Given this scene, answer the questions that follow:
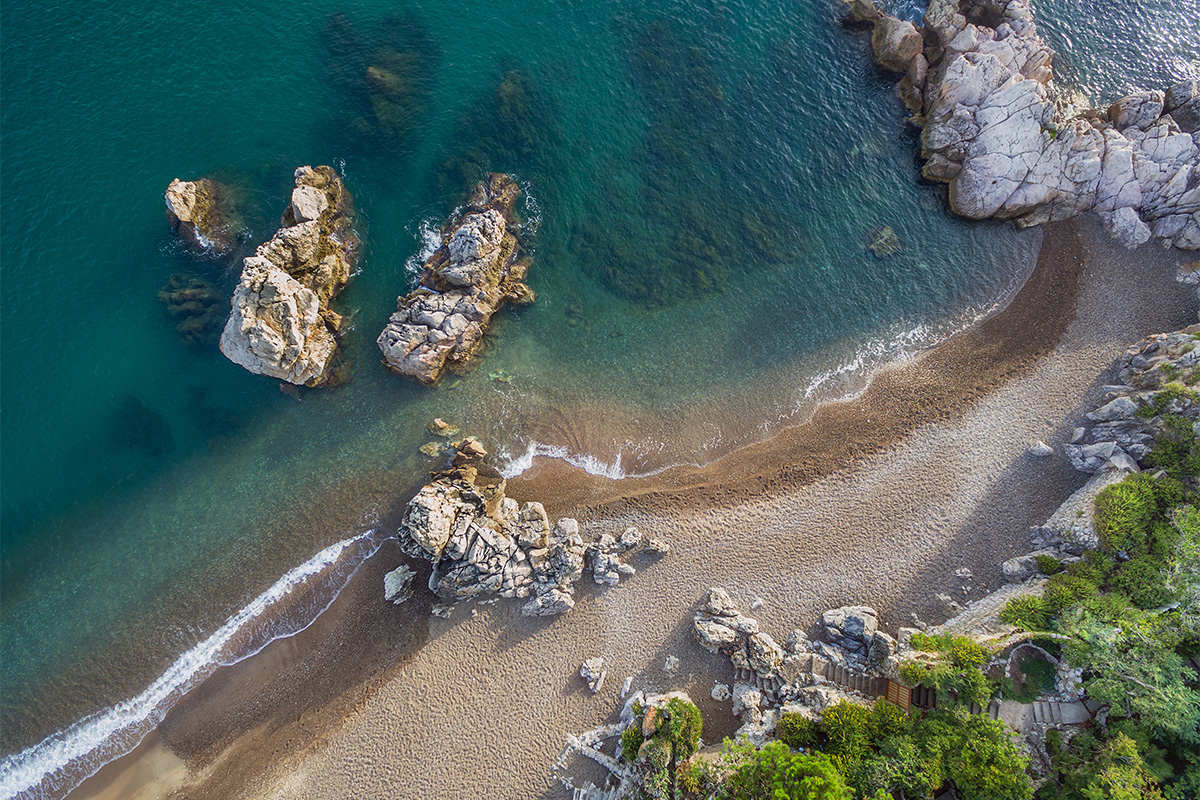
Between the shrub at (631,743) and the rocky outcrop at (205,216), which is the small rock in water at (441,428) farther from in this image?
the shrub at (631,743)

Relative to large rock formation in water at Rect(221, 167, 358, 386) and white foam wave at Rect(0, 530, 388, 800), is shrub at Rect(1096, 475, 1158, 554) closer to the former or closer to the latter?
white foam wave at Rect(0, 530, 388, 800)

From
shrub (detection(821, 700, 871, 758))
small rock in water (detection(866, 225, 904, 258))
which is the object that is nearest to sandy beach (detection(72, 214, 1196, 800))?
shrub (detection(821, 700, 871, 758))

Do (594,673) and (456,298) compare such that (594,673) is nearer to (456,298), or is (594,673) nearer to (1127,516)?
(456,298)

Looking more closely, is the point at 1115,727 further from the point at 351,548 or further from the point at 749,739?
the point at 351,548

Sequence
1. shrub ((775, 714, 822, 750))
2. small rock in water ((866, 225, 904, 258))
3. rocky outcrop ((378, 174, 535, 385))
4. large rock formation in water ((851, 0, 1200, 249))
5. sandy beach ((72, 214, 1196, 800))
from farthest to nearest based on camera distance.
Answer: small rock in water ((866, 225, 904, 258)), large rock formation in water ((851, 0, 1200, 249)), rocky outcrop ((378, 174, 535, 385)), sandy beach ((72, 214, 1196, 800)), shrub ((775, 714, 822, 750))

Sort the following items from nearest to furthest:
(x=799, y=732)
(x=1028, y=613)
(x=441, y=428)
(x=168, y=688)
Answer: (x=799, y=732) < (x=1028, y=613) < (x=168, y=688) < (x=441, y=428)

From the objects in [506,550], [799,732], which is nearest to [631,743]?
[799,732]

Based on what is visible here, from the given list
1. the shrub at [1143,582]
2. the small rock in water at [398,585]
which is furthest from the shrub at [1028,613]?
the small rock in water at [398,585]
